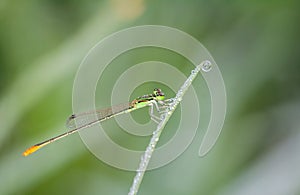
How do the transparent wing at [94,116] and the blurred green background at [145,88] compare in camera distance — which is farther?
the blurred green background at [145,88]

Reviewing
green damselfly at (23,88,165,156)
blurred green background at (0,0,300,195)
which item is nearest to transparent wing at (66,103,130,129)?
green damselfly at (23,88,165,156)

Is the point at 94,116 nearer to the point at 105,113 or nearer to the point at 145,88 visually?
the point at 105,113

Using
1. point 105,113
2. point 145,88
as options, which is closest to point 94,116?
point 105,113

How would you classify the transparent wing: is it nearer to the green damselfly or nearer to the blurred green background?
the green damselfly

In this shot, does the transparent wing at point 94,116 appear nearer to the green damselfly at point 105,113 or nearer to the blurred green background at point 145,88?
the green damselfly at point 105,113

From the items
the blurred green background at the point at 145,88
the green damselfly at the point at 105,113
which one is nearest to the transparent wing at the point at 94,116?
the green damselfly at the point at 105,113

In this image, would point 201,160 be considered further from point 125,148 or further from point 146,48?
point 146,48

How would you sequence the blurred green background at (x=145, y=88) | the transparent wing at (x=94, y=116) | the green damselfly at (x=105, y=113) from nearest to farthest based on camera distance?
the green damselfly at (x=105, y=113), the transparent wing at (x=94, y=116), the blurred green background at (x=145, y=88)
